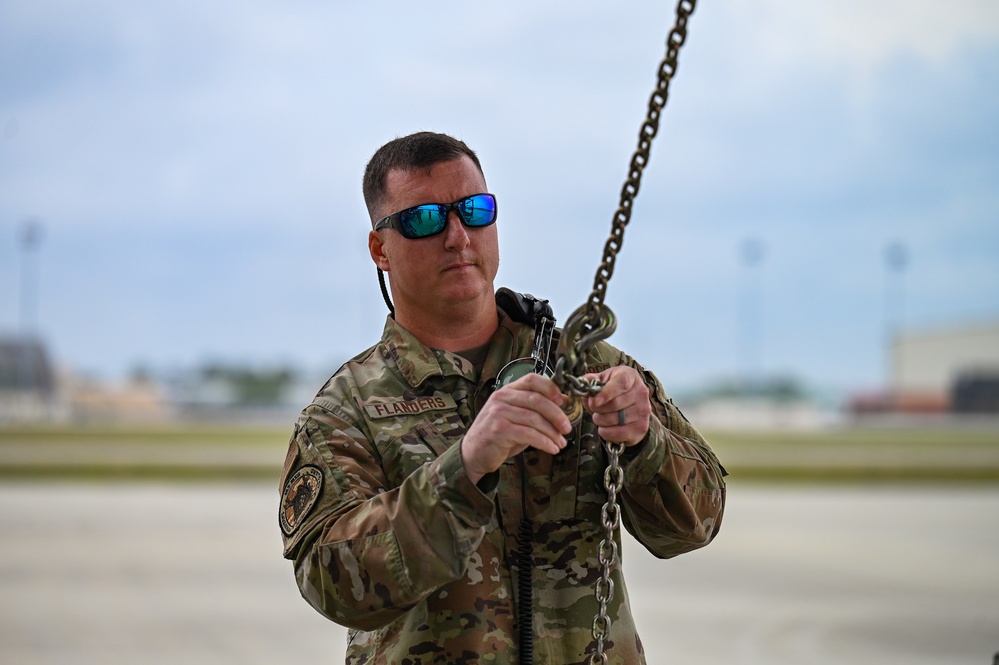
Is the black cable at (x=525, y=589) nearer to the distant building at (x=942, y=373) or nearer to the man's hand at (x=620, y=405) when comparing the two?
the man's hand at (x=620, y=405)

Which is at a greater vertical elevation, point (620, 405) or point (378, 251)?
point (378, 251)

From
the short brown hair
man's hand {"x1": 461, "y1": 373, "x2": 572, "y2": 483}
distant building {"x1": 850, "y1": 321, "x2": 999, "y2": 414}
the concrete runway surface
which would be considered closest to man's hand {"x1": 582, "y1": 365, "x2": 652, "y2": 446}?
man's hand {"x1": 461, "y1": 373, "x2": 572, "y2": 483}

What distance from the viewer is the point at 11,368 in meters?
65.1

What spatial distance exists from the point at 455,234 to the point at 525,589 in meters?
0.82

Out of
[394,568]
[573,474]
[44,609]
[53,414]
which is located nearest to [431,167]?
[573,474]

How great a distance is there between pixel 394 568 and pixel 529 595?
446 mm

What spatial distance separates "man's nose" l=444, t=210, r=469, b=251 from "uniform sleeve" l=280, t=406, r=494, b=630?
549 mm

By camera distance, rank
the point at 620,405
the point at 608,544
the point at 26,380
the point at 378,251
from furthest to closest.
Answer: the point at 26,380, the point at 378,251, the point at 608,544, the point at 620,405

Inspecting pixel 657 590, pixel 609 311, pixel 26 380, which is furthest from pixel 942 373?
pixel 609 311

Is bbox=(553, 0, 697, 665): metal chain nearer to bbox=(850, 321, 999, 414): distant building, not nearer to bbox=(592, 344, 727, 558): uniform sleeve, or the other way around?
bbox=(592, 344, 727, 558): uniform sleeve

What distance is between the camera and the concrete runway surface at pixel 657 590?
8539mm

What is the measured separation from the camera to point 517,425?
→ 87.9 inches

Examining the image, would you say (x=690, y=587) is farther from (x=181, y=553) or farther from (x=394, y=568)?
(x=394, y=568)

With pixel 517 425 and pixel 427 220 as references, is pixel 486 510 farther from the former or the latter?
pixel 427 220
